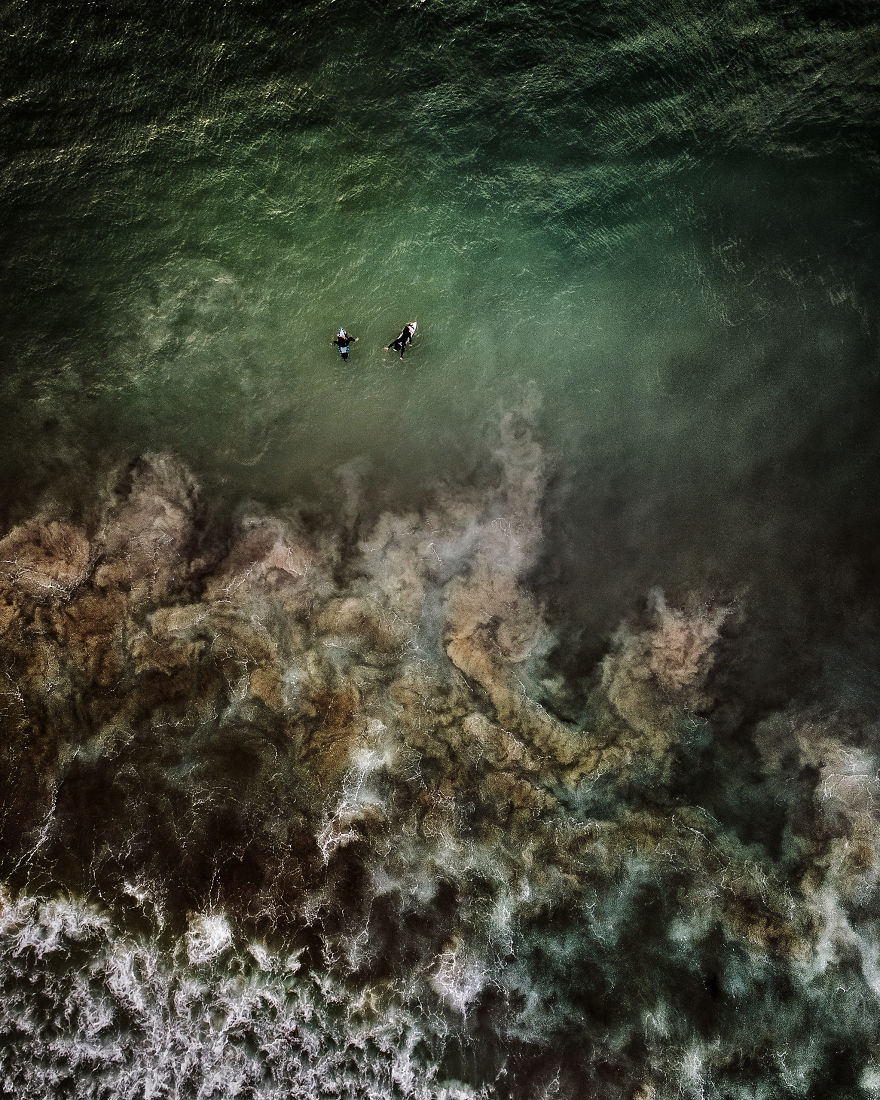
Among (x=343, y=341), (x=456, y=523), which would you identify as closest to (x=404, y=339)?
(x=343, y=341)

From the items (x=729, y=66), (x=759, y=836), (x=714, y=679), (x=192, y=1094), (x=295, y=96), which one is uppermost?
(x=295, y=96)

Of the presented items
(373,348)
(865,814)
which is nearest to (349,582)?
(373,348)

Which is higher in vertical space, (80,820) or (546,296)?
(546,296)

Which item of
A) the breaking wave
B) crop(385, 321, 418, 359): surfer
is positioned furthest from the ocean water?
crop(385, 321, 418, 359): surfer

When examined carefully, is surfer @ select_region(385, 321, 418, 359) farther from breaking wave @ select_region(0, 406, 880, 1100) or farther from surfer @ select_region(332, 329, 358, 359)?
breaking wave @ select_region(0, 406, 880, 1100)

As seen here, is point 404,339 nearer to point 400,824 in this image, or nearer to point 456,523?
point 456,523

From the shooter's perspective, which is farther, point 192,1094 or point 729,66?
point 729,66

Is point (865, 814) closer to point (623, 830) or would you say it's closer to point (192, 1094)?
point (623, 830)
